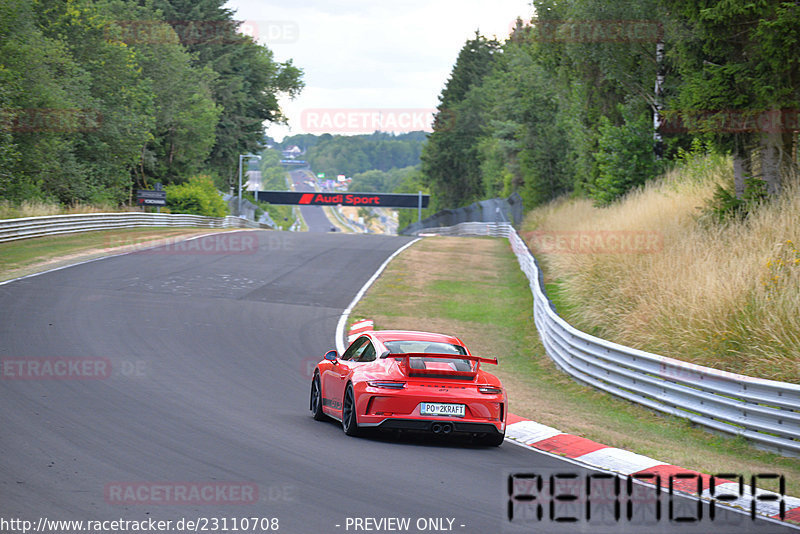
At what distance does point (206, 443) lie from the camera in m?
8.66

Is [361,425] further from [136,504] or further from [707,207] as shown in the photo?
[707,207]

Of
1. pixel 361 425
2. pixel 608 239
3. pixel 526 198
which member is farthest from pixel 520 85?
pixel 361 425

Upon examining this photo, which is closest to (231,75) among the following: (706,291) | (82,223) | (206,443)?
(82,223)

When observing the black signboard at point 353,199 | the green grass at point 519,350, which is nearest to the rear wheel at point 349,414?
the green grass at point 519,350

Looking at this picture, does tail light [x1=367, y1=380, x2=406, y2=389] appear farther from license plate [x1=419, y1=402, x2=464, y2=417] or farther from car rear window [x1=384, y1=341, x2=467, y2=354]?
car rear window [x1=384, y1=341, x2=467, y2=354]

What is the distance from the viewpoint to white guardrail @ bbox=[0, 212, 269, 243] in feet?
110

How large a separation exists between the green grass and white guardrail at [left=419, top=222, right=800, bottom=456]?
17 centimetres

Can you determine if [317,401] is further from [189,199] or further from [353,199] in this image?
[353,199]

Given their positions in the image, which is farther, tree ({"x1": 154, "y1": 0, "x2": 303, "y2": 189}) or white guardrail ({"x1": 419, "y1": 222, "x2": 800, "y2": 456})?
tree ({"x1": 154, "y1": 0, "x2": 303, "y2": 189})

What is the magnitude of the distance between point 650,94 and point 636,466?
28.0 meters

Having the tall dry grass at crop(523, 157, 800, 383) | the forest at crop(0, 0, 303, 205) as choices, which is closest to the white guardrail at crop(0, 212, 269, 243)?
the forest at crop(0, 0, 303, 205)

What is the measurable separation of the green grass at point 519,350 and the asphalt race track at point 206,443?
2.00 meters

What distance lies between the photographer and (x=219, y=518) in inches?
242

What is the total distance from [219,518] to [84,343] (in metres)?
10.5
